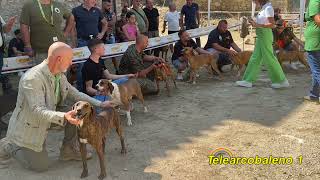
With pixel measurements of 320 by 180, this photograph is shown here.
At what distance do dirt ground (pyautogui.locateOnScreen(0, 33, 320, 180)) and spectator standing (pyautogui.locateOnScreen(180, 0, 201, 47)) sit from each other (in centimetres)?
438

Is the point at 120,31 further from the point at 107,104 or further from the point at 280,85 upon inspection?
the point at 107,104

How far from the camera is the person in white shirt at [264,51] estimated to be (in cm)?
792

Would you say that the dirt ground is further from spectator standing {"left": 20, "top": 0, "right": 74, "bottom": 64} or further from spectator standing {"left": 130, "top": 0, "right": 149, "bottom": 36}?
spectator standing {"left": 130, "top": 0, "right": 149, "bottom": 36}

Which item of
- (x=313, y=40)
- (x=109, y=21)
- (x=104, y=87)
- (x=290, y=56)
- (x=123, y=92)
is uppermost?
(x=109, y=21)

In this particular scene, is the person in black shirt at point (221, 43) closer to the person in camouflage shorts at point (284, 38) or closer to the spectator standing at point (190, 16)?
the person in camouflage shorts at point (284, 38)

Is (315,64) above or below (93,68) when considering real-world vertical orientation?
below

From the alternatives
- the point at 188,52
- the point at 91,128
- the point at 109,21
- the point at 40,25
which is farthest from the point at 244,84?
the point at 91,128

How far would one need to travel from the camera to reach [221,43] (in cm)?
1007

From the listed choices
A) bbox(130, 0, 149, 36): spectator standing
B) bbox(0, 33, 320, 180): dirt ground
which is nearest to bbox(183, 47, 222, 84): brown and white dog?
bbox(0, 33, 320, 180): dirt ground

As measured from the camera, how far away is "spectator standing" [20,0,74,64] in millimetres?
6574

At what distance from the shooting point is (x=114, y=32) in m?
11.1

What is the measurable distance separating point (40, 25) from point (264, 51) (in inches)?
166

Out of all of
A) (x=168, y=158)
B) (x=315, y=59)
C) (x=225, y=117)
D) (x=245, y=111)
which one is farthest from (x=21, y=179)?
(x=315, y=59)

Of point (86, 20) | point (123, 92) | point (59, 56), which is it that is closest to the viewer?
point (59, 56)
